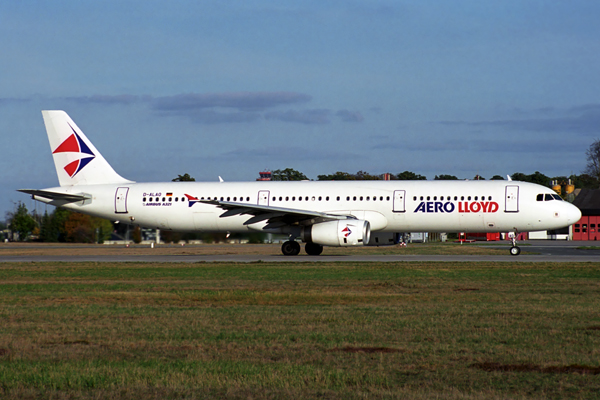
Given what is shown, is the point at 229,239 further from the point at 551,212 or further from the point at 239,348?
the point at 239,348

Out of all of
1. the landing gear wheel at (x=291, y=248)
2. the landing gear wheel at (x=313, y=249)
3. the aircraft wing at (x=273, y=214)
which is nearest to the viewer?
the aircraft wing at (x=273, y=214)

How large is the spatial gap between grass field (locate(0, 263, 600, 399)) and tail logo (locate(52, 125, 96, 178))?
1837 centimetres

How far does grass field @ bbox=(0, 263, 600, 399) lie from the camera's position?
7.34 meters

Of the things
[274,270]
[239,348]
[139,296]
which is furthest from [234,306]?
[274,270]

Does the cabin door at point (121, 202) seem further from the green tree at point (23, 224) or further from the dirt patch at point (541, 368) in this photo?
the green tree at point (23, 224)

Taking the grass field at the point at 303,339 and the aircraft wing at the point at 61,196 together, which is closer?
the grass field at the point at 303,339

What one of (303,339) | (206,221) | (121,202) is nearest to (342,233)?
(206,221)

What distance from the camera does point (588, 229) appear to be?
91125 millimetres

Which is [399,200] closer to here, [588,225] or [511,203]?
[511,203]

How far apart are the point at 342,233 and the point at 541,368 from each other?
23256mm

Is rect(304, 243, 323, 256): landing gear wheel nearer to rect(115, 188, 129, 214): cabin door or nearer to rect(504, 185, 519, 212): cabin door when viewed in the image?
rect(504, 185, 519, 212): cabin door

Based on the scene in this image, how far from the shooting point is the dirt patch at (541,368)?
7.85m

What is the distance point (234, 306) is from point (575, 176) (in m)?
141

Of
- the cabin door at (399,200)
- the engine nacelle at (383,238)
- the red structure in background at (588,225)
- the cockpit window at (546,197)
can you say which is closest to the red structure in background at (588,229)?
the red structure in background at (588,225)
